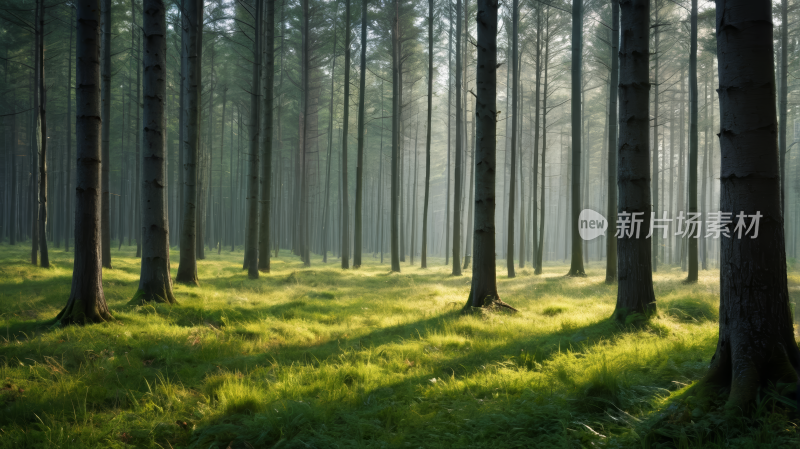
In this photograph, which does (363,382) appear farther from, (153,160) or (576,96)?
(576,96)

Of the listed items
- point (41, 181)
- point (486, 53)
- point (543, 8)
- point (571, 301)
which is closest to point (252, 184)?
point (41, 181)

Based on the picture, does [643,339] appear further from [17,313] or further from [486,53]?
[17,313]

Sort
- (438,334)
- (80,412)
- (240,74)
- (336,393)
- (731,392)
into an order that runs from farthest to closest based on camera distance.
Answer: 1. (240,74)
2. (438,334)
3. (336,393)
4. (80,412)
5. (731,392)

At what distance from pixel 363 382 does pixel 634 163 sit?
16.1 ft

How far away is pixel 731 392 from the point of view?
272 centimetres

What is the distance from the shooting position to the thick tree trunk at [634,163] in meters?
5.93

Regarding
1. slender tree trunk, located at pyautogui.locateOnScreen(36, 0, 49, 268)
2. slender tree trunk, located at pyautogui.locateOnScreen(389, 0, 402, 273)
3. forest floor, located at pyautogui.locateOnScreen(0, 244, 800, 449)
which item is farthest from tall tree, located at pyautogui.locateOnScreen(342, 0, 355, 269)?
forest floor, located at pyautogui.locateOnScreen(0, 244, 800, 449)

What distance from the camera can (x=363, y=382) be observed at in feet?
12.9

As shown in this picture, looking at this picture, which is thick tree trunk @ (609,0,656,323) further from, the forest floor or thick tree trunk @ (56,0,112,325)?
thick tree trunk @ (56,0,112,325)

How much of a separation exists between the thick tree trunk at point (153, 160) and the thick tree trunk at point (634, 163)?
24.8ft

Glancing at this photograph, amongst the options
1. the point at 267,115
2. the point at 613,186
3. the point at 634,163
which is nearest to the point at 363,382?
the point at 634,163

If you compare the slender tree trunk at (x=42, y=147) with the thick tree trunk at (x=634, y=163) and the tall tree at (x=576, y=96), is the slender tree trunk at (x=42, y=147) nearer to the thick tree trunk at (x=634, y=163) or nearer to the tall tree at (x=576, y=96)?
the thick tree trunk at (x=634, y=163)

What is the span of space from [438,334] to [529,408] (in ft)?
9.59

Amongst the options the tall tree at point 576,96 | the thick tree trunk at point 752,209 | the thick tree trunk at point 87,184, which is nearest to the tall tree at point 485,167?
the thick tree trunk at point 752,209
